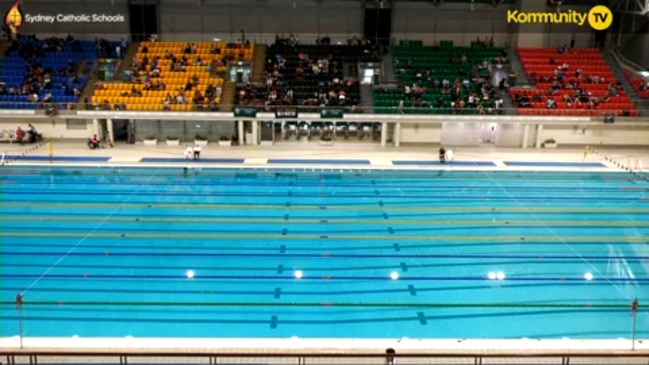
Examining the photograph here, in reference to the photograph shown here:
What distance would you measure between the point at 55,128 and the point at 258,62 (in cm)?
1008

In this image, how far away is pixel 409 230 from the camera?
15.5m

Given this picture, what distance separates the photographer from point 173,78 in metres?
28.9

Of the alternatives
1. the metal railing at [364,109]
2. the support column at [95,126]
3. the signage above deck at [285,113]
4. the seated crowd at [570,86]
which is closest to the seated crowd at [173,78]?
the metal railing at [364,109]

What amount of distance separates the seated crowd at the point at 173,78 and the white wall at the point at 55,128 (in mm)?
1374

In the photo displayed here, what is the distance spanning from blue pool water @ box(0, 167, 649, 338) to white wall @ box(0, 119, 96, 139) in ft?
18.7

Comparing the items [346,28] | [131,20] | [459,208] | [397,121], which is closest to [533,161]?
[397,121]

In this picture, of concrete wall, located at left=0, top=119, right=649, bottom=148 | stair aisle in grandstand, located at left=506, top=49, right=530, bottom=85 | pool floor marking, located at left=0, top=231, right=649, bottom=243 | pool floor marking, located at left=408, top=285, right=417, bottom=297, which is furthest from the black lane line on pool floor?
stair aisle in grandstand, located at left=506, top=49, right=530, bottom=85

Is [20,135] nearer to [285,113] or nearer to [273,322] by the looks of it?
[285,113]

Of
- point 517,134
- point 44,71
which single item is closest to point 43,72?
point 44,71

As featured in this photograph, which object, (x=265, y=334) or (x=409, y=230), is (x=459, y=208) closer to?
(x=409, y=230)

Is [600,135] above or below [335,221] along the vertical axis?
above

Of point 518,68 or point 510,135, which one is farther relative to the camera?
point 518,68

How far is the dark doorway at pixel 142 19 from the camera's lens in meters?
32.2

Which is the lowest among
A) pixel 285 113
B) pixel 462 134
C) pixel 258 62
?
pixel 462 134
